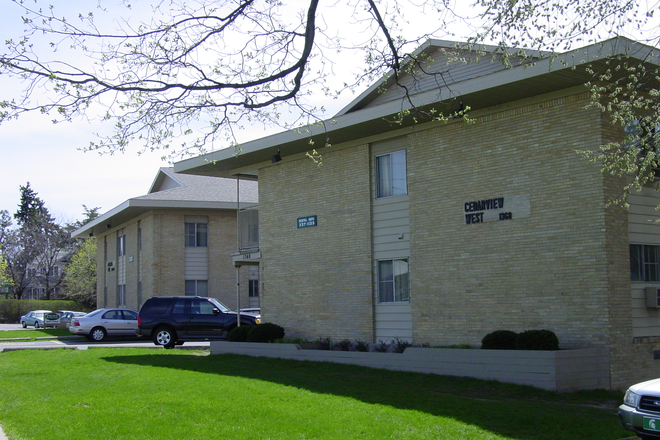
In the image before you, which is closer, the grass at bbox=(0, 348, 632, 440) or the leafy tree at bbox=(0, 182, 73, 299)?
the grass at bbox=(0, 348, 632, 440)

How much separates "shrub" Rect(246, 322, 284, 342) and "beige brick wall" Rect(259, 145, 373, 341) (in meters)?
0.76

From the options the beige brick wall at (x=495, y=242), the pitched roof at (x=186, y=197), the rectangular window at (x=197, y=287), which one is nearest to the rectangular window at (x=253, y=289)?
the rectangular window at (x=197, y=287)

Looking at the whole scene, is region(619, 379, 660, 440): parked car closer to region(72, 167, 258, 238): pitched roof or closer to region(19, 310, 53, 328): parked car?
region(72, 167, 258, 238): pitched roof

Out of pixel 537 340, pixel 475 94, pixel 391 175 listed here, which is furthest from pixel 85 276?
pixel 537 340

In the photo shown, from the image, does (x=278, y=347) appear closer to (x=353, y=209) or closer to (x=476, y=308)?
(x=353, y=209)

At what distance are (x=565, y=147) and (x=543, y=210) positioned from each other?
54.8 inches

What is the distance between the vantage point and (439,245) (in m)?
17.1

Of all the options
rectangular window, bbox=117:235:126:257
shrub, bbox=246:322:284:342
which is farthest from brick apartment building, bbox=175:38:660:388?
rectangular window, bbox=117:235:126:257

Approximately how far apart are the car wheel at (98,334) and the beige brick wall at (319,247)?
11.5m

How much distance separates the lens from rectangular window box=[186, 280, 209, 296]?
35062 mm

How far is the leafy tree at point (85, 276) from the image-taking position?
212 ft

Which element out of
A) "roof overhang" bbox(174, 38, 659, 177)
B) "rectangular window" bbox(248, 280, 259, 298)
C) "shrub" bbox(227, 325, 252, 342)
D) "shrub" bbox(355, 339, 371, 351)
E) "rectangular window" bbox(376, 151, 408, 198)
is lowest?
"shrub" bbox(355, 339, 371, 351)

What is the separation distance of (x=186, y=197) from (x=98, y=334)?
26.0 feet

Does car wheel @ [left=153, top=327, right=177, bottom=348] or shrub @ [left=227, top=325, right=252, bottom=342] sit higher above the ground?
shrub @ [left=227, top=325, right=252, bottom=342]
